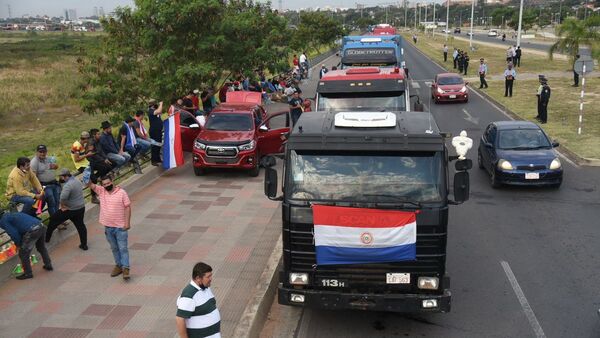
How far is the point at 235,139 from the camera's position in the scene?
53.1 feet

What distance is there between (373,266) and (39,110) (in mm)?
40652

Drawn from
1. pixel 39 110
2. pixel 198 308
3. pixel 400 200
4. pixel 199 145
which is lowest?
pixel 39 110

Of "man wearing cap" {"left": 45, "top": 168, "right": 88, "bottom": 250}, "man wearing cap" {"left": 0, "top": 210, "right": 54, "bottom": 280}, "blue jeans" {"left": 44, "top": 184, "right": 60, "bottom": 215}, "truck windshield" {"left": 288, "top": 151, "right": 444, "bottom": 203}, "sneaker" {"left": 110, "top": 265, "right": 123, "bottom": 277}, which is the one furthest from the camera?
"blue jeans" {"left": 44, "top": 184, "right": 60, "bottom": 215}

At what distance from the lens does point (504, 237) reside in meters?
11.6

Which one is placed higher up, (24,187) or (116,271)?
(24,187)

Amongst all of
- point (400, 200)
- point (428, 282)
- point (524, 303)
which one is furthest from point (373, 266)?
point (524, 303)

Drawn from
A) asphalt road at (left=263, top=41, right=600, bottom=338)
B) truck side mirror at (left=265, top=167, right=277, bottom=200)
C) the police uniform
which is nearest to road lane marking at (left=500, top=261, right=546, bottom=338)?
asphalt road at (left=263, top=41, right=600, bottom=338)

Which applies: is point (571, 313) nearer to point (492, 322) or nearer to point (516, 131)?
point (492, 322)

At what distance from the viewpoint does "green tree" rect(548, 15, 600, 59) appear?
38.5 meters

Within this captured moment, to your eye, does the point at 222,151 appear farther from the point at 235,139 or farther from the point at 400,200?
the point at 400,200

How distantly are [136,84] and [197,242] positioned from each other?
1170cm

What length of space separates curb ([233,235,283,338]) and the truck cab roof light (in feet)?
8.61

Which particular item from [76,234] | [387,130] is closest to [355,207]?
[387,130]

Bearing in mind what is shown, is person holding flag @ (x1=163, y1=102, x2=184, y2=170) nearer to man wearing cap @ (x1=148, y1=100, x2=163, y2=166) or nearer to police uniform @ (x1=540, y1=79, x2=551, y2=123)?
man wearing cap @ (x1=148, y1=100, x2=163, y2=166)
